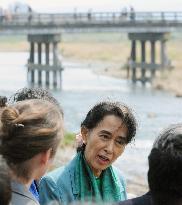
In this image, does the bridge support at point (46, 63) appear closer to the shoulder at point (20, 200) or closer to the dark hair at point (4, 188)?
the shoulder at point (20, 200)

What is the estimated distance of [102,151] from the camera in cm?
337

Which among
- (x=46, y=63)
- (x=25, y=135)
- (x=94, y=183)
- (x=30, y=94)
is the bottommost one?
(x=46, y=63)

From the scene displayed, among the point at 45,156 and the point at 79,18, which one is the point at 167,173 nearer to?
the point at 45,156

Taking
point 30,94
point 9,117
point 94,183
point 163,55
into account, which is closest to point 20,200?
point 9,117

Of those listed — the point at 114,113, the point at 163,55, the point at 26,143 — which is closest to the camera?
the point at 26,143

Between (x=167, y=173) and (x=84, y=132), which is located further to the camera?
(x=84, y=132)

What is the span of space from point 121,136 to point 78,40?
Result: 94498 millimetres

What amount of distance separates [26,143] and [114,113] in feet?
2.66

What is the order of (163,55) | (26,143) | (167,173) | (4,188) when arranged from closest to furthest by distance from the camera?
(4,188) → (167,173) → (26,143) → (163,55)

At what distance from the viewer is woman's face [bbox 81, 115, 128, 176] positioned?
3337 millimetres

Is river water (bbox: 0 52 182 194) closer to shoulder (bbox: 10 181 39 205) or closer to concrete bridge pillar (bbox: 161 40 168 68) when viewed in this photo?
concrete bridge pillar (bbox: 161 40 168 68)

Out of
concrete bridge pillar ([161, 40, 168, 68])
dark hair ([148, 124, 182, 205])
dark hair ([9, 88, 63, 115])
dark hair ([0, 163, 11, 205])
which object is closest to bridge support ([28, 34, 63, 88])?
concrete bridge pillar ([161, 40, 168, 68])

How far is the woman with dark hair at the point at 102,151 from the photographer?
3252mm

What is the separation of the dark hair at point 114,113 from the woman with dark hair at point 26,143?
0.67 meters
